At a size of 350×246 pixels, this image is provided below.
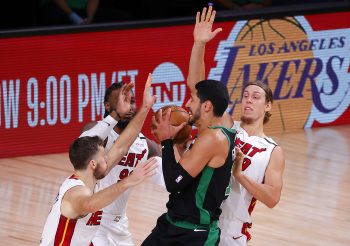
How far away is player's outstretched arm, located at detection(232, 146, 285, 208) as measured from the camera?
298 inches

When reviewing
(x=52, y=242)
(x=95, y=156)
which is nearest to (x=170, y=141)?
(x=95, y=156)

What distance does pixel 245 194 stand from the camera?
8.06 meters

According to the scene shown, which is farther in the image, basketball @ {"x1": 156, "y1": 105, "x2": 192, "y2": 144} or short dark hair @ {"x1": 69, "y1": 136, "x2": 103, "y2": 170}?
short dark hair @ {"x1": 69, "y1": 136, "x2": 103, "y2": 170}

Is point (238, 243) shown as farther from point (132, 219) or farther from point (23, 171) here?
point (23, 171)

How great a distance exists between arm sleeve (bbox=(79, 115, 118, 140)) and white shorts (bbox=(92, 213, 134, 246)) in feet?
2.93

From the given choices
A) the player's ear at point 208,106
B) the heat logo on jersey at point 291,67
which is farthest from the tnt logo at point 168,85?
the player's ear at point 208,106

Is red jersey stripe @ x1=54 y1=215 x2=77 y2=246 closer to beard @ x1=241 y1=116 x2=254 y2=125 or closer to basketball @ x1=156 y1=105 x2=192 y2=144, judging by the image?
basketball @ x1=156 y1=105 x2=192 y2=144

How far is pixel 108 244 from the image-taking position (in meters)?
8.75

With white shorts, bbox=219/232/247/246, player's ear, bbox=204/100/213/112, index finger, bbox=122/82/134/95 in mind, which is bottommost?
white shorts, bbox=219/232/247/246

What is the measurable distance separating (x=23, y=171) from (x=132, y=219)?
2044mm

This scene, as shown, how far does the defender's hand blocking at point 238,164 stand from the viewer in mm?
7507

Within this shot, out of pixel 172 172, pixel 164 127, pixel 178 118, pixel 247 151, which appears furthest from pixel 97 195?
pixel 247 151

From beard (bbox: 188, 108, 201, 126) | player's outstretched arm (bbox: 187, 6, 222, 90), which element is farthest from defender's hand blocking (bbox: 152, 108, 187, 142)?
player's outstretched arm (bbox: 187, 6, 222, 90)

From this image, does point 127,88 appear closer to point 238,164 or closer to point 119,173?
point 119,173
